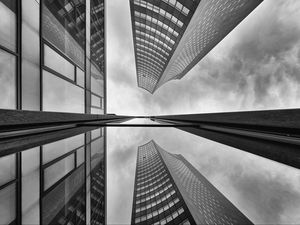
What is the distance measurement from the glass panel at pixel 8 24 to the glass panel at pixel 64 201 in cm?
555

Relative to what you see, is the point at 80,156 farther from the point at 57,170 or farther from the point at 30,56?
the point at 30,56

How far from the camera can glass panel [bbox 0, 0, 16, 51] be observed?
5.98 metres

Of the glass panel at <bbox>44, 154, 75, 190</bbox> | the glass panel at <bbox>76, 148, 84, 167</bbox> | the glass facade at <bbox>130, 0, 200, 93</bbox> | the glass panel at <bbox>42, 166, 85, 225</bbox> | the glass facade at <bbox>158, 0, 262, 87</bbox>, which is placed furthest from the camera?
the glass facade at <bbox>130, 0, 200, 93</bbox>

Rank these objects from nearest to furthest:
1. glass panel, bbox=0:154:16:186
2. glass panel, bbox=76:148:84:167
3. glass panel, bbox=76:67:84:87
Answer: glass panel, bbox=0:154:16:186 < glass panel, bbox=76:148:84:167 < glass panel, bbox=76:67:84:87

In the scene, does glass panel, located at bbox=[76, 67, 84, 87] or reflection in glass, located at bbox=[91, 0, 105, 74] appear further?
reflection in glass, located at bbox=[91, 0, 105, 74]

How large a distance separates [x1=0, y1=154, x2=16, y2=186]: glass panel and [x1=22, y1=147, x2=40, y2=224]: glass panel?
25 cm

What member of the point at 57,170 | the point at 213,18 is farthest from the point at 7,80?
the point at 213,18

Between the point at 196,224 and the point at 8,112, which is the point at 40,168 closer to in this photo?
the point at 8,112

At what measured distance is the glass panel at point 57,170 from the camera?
221 inches

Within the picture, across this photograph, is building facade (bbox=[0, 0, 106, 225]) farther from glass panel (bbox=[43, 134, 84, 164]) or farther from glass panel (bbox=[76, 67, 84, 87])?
glass panel (bbox=[76, 67, 84, 87])

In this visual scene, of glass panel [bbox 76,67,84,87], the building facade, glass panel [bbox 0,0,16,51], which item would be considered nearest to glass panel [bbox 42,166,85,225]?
the building facade

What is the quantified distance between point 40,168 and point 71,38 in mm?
10080

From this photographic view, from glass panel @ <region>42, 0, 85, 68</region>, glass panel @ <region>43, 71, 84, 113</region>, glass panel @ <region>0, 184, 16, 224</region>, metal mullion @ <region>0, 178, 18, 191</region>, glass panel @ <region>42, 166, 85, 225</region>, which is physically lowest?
glass panel @ <region>42, 166, 85, 225</region>

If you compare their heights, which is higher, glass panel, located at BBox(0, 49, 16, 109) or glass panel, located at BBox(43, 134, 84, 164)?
glass panel, located at BBox(0, 49, 16, 109)
